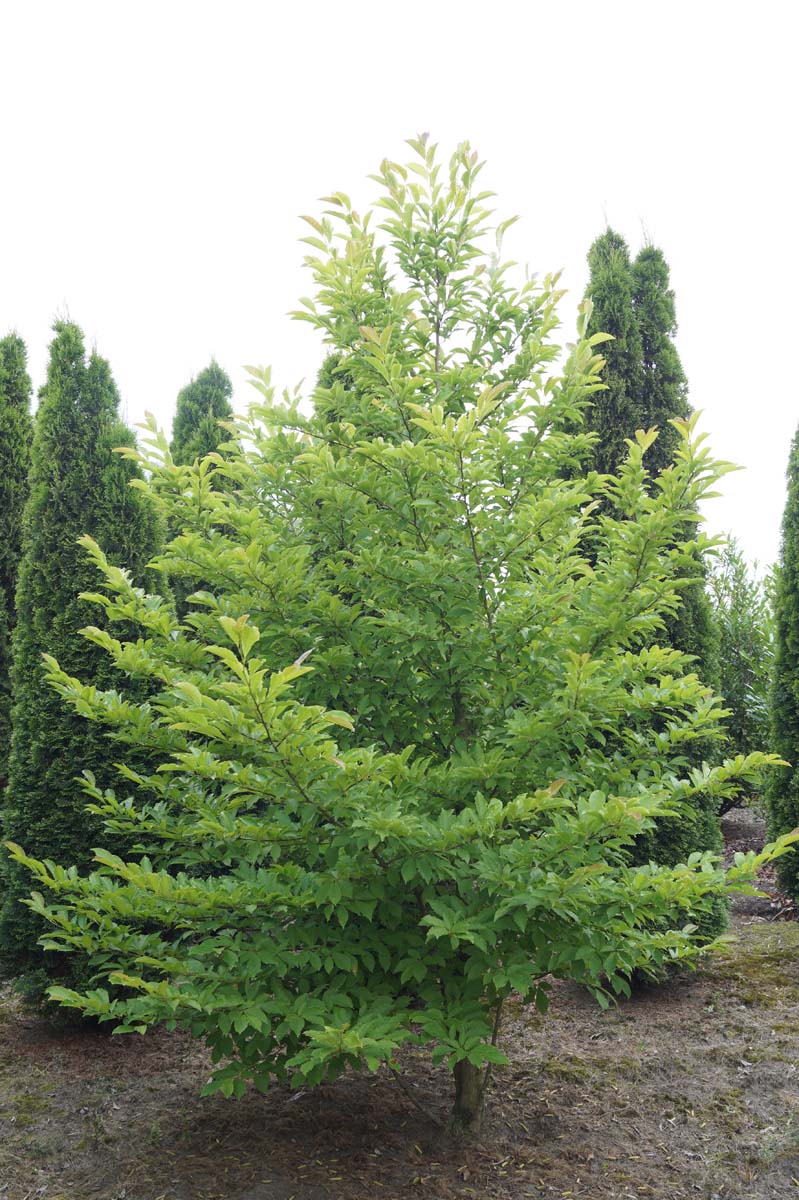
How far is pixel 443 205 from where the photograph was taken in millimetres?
3818

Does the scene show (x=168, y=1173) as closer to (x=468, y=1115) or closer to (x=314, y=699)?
(x=468, y=1115)

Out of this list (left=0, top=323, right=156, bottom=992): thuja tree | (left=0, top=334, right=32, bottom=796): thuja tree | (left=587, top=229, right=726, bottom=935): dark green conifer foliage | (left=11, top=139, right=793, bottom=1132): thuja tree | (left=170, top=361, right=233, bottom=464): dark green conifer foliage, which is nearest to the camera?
(left=11, top=139, right=793, bottom=1132): thuja tree

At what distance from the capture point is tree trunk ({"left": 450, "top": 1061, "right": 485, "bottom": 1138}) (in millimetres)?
3850

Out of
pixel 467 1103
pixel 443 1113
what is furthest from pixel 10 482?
pixel 467 1103

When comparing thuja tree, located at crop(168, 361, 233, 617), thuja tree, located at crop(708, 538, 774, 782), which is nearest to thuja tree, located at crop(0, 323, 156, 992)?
thuja tree, located at crop(168, 361, 233, 617)

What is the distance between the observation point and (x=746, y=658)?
10625mm

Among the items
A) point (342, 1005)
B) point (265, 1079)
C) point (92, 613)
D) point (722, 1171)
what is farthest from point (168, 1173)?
point (92, 613)

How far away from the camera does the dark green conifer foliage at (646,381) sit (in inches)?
247

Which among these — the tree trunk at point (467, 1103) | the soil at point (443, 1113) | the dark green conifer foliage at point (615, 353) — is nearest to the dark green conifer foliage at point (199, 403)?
the dark green conifer foliage at point (615, 353)

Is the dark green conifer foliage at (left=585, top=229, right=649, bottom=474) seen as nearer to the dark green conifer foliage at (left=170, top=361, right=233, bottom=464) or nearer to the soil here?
the soil

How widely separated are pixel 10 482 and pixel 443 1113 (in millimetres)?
5840

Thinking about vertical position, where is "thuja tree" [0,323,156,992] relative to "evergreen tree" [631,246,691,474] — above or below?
below

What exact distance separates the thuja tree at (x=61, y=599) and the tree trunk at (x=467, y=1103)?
8.49 feet

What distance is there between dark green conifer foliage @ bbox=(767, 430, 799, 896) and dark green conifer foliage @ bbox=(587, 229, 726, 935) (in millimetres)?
590
